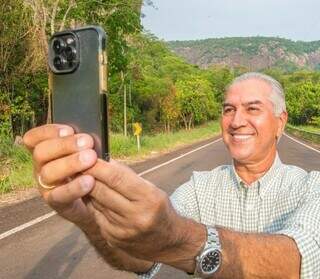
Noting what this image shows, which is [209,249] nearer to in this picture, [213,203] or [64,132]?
[64,132]

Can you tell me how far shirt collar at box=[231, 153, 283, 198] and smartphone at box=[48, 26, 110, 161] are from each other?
52.3 inches

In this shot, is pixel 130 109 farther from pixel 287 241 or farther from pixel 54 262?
pixel 287 241

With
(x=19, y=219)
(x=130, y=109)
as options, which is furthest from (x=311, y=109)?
(x=19, y=219)

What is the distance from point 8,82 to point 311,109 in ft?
289

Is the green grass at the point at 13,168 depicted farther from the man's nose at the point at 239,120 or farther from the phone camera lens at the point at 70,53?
the phone camera lens at the point at 70,53

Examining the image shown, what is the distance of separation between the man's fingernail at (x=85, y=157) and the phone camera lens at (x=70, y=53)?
273 mm

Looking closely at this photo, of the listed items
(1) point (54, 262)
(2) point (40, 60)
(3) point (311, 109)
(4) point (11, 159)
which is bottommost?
(3) point (311, 109)

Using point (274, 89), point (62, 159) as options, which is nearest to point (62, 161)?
point (62, 159)

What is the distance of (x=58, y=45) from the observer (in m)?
1.29

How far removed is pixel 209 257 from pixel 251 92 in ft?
3.72

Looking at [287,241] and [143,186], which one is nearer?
[143,186]

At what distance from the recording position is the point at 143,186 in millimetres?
1183

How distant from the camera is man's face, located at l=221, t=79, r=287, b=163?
97.0 inches

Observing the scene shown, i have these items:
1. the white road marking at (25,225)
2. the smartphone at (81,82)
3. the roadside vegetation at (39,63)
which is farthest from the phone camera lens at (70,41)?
the white road marking at (25,225)
